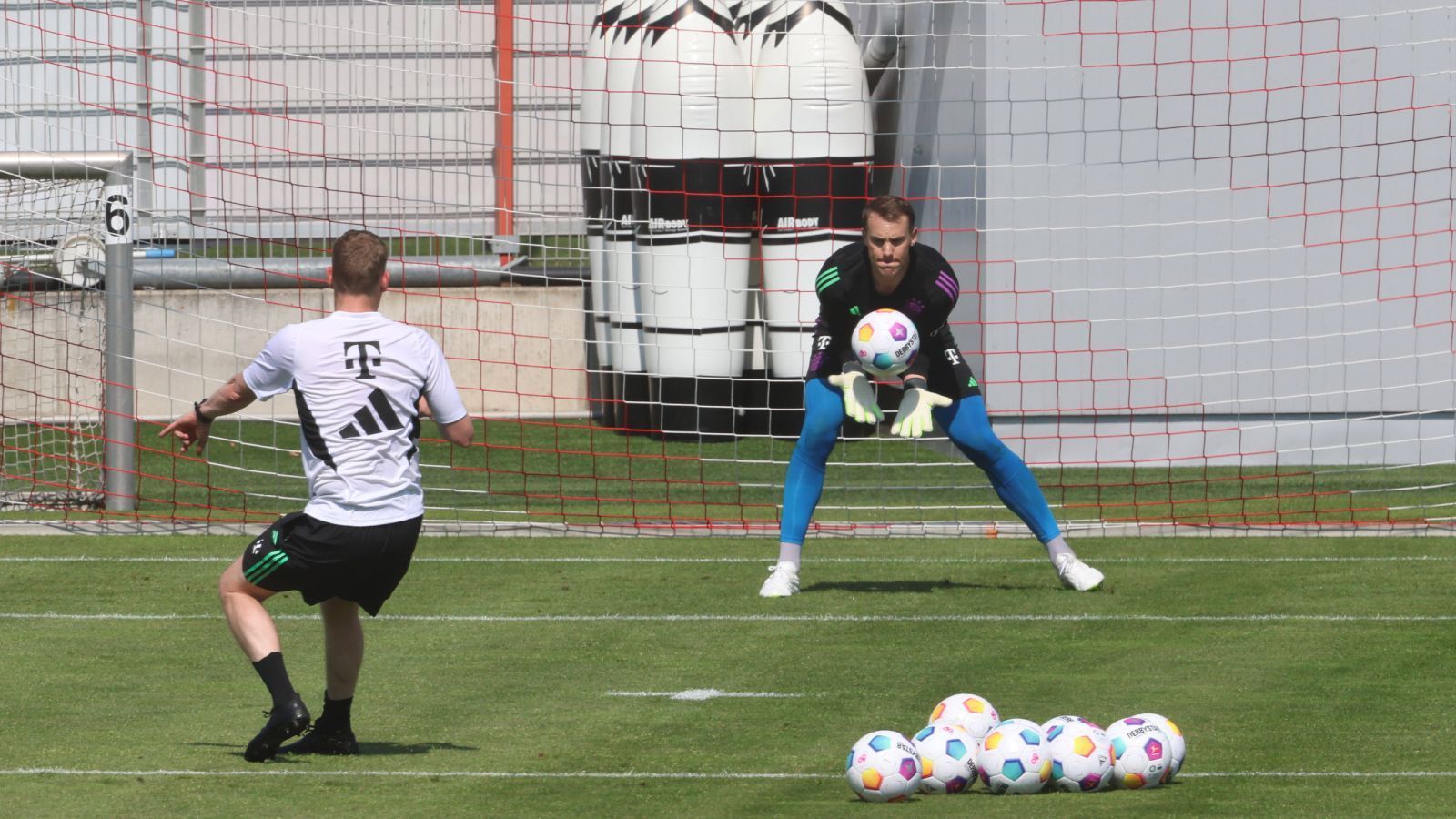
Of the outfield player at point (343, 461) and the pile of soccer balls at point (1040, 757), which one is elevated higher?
the outfield player at point (343, 461)

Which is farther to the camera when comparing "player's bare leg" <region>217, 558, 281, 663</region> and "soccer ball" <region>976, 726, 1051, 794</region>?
"player's bare leg" <region>217, 558, 281, 663</region>

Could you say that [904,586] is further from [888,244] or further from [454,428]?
[454,428]

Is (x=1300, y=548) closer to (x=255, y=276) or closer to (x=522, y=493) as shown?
(x=522, y=493)

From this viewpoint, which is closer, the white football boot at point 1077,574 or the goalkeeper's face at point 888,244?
the goalkeeper's face at point 888,244

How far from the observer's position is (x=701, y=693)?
24.3ft

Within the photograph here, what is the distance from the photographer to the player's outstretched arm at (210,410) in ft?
20.6

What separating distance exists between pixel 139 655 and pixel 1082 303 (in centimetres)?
780

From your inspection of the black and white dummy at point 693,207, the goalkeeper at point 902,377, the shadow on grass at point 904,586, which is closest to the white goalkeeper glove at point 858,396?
the goalkeeper at point 902,377

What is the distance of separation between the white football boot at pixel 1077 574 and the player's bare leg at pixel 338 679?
166 inches

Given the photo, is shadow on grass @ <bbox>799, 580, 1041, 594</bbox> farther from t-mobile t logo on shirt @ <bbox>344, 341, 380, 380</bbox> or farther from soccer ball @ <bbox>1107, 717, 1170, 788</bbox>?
t-mobile t logo on shirt @ <bbox>344, 341, 380, 380</bbox>

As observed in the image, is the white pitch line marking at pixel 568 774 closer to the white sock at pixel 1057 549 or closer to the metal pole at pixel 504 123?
the white sock at pixel 1057 549

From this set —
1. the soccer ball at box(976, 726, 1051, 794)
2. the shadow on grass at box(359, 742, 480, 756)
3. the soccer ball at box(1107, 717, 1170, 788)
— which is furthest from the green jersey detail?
the soccer ball at box(1107, 717, 1170, 788)

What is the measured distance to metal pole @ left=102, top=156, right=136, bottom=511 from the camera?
1180cm

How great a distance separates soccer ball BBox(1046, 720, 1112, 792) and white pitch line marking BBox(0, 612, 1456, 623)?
10.0ft
